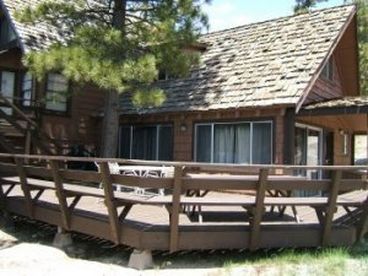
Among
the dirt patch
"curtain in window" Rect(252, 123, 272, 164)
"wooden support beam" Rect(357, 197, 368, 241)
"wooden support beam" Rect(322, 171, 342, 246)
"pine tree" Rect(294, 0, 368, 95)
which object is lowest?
the dirt patch

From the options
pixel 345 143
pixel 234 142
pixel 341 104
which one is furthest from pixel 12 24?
pixel 345 143

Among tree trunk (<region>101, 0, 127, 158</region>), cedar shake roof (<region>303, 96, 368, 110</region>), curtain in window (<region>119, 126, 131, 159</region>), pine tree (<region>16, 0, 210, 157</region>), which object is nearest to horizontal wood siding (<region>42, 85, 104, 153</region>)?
curtain in window (<region>119, 126, 131, 159</region>)

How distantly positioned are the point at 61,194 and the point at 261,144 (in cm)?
677

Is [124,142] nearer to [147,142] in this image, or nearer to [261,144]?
[147,142]

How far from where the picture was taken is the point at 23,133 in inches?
631

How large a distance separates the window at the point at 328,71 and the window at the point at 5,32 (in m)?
9.54

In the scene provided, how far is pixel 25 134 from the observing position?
52.6 ft

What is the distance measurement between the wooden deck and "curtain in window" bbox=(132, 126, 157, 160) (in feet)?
25.2

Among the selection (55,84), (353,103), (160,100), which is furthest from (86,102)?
(353,103)

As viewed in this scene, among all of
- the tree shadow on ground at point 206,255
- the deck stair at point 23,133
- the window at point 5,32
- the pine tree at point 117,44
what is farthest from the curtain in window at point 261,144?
the window at point 5,32

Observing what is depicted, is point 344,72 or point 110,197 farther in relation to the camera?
point 344,72

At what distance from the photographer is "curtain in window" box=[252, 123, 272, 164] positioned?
13594 mm

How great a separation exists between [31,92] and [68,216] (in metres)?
10.2

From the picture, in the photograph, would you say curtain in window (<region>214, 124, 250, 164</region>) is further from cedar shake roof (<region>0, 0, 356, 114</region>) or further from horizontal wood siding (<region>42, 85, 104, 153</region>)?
horizontal wood siding (<region>42, 85, 104, 153</region>)
